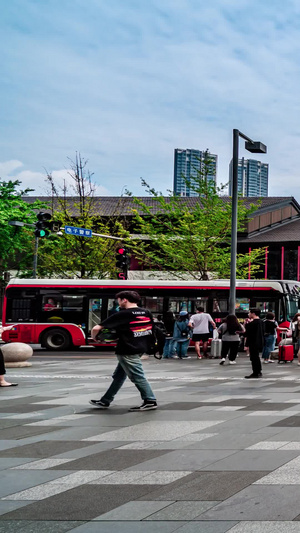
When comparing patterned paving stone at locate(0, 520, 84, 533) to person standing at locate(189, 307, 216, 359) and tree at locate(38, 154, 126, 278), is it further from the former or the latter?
tree at locate(38, 154, 126, 278)

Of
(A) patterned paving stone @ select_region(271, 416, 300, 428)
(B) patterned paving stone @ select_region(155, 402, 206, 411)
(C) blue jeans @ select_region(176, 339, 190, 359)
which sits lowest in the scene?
(B) patterned paving stone @ select_region(155, 402, 206, 411)

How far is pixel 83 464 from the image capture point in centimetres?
655

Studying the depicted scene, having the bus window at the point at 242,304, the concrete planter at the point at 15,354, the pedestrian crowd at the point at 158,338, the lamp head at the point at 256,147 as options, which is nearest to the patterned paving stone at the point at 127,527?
the pedestrian crowd at the point at 158,338

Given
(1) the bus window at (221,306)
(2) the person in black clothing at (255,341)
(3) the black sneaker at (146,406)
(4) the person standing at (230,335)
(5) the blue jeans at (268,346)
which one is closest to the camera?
(3) the black sneaker at (146,406)

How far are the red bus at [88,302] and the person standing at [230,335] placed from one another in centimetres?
812

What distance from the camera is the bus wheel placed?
95.3 ft

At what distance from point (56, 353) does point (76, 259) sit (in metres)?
16.4

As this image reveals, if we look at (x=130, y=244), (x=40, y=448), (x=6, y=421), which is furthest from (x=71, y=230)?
(x=40, y=448)

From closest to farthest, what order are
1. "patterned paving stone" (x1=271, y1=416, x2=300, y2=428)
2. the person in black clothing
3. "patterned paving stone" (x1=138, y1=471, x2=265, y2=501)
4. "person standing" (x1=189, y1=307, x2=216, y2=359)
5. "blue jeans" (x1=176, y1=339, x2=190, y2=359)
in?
"patterned paving stone" (x1=138, y1=471, x2=265, y2=501), "patterned paving stone" (x1=271, y1=416, x2=300, y2=428), the person in black clothing, "person standing" (x1=189, y1=307, x2=216, y2=359), "blue jeans" (x1=176, y1=339, x2=190, y2=359)

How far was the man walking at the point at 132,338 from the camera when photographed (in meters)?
10.1

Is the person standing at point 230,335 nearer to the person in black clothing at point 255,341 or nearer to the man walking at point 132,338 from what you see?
the person in black clothing at point 255,341

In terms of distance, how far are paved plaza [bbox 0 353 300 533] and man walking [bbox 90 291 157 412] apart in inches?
17.5

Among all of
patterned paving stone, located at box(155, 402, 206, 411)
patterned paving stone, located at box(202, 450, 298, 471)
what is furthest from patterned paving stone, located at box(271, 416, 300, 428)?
patterned paving stone, located at box(202, 450, 298, 471)

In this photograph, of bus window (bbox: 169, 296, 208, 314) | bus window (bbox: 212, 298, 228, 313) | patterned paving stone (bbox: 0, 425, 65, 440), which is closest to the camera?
patterned paving stone (bbox: 0, 425, 65, 440)
